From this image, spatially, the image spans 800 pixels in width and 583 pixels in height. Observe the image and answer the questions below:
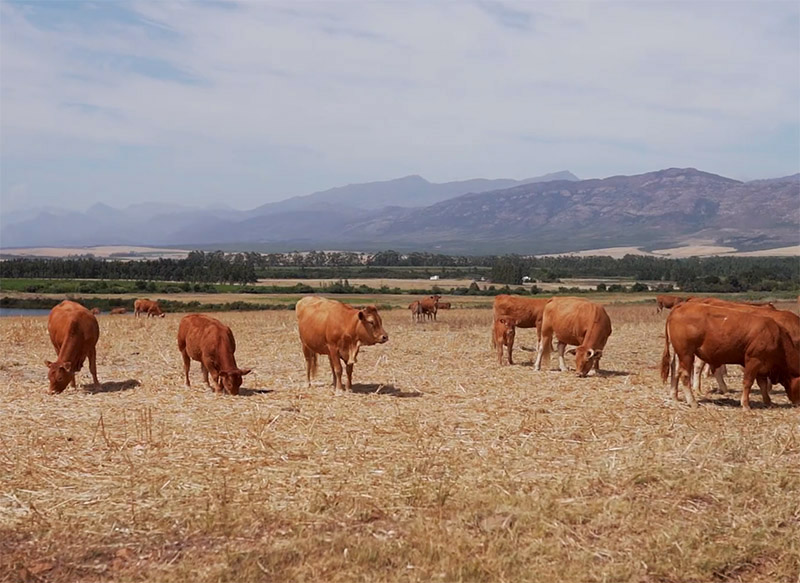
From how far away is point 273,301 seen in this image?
77062 millimetres

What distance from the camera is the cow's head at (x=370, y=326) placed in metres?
16.1

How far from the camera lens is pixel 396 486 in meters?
9.46

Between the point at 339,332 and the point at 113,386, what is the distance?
4.61 meters

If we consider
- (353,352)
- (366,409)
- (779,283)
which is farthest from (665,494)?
(779,283)

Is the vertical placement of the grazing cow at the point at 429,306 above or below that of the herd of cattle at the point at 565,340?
below

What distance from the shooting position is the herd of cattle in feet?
46.7

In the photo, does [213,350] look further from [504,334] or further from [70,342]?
[504,334]

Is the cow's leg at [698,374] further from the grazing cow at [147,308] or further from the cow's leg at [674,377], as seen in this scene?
the grazing cow at [147,308]

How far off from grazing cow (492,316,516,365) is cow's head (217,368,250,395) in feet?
25.1

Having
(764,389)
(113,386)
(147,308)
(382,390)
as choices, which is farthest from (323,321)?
(147,308)

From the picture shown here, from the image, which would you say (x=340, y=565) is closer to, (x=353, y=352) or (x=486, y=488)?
(x=486, y=488)

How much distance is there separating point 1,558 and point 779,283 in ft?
289

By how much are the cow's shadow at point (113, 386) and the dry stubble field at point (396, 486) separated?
1.42 feet

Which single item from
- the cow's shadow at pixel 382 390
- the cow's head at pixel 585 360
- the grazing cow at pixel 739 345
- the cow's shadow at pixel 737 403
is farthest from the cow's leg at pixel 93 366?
the cow's shadow at pixel 737 403
